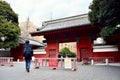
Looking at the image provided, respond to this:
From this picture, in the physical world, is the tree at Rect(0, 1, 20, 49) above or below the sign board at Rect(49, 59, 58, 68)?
above

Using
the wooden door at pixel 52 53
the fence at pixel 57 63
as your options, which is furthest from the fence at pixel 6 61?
the wooden door at pixel 52 53

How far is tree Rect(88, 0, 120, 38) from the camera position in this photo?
14.9 metres

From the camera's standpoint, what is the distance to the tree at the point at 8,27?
3095 centimetres

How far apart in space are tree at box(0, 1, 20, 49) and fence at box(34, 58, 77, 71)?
14.8m

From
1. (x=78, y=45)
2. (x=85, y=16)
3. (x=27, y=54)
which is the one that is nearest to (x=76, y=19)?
(x=85, y=16)

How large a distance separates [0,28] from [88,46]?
467 inches

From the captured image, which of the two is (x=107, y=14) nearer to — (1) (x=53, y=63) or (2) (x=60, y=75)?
(1) (x=53, y=63)

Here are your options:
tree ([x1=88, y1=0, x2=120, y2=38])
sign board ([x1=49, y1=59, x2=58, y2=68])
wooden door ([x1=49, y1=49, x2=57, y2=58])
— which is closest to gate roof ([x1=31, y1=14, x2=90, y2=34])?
wooden door ([x1=49, y1=49, x2=57, y2=58])

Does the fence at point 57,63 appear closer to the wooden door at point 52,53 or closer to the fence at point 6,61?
the fence at point 6,61

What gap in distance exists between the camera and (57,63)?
1614 cm

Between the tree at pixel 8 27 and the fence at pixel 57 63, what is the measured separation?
14842 millimetres

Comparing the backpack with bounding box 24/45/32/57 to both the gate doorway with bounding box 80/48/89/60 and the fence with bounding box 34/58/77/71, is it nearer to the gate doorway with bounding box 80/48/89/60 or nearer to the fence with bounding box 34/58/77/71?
the fence with bounding box 34/58/77/71

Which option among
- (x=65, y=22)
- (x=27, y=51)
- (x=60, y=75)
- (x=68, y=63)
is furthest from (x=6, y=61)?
(x=65, y=22)

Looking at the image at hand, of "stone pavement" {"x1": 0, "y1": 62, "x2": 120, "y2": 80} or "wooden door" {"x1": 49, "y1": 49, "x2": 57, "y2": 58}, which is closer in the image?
"stone pavement" {"x1": 0, "y1": 62, "x2": 120, "y2": 80}
